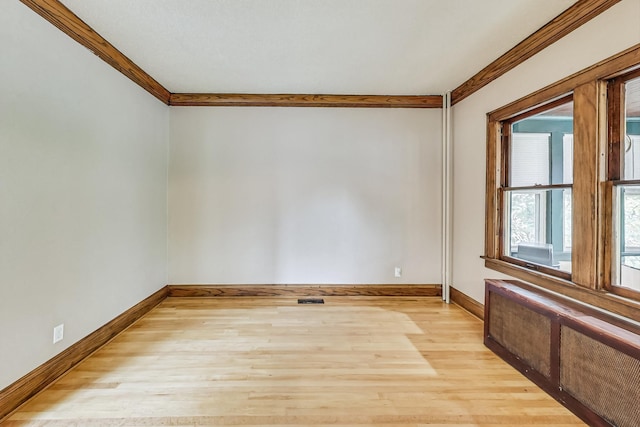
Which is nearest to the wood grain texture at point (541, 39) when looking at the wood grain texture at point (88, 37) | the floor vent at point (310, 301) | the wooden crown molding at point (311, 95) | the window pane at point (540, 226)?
the wooden crown molding at point (311, 95)

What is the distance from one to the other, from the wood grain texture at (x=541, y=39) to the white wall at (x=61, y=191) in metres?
3.60

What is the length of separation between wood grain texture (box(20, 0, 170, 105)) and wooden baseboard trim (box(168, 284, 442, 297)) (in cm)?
247

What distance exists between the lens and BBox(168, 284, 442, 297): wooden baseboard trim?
12.5 ft

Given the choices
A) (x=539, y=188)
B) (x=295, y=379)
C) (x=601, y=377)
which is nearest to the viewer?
(x=601, y=377)

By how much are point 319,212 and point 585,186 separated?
8.53 feet

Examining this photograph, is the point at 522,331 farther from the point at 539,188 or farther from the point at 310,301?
the point at 310,301

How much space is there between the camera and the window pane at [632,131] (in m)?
1.83

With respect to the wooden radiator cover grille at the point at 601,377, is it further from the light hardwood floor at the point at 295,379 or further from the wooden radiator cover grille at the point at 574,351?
the light hardwood floor at the point at 295,379

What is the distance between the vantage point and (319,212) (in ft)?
12.6

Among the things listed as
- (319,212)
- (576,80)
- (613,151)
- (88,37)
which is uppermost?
(88,37)

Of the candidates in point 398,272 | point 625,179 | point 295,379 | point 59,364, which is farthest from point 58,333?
point 625,179

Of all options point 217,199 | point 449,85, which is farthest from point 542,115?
point 217,199

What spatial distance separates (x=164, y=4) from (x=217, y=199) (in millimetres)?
2209

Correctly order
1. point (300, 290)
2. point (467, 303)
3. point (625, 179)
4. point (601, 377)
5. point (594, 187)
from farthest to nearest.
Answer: point (300, 290) → point (467, 303) → point (594, 187) → point (625, 179) → point (601, 377)
